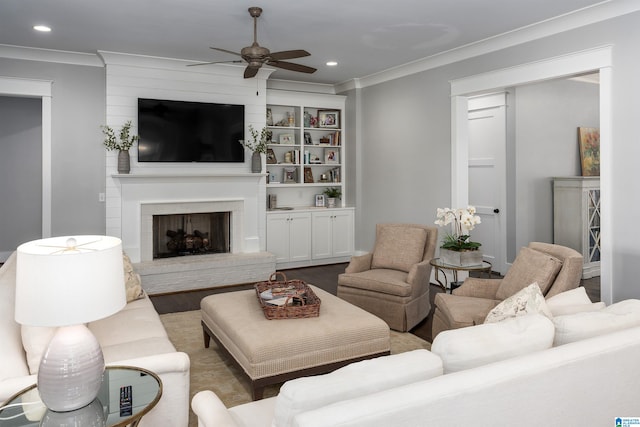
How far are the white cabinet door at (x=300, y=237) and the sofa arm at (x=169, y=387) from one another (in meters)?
4.41

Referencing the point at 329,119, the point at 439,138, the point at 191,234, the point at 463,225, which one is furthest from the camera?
the point at 329,119

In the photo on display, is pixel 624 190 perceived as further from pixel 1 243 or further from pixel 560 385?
pixel 1 243

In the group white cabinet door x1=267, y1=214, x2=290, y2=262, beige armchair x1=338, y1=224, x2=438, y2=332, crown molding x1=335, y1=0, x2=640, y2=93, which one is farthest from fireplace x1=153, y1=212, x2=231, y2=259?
crown molding x1=335, y1=0, x2=640, y2=93

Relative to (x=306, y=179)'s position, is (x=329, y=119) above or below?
above

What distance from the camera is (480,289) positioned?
3514mm

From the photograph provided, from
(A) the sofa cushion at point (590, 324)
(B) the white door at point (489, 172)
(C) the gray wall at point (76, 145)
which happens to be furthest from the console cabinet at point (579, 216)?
(C) the gray wall at point (76, 145)

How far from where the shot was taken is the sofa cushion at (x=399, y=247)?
4422mm

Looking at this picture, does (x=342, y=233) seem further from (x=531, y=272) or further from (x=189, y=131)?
(x=531, y=272)

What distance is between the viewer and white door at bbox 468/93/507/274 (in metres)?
6.18

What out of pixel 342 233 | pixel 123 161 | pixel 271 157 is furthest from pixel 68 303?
pixel 342 233

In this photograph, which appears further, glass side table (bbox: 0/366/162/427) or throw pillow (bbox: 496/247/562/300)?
throw pillow (bbox: 496/247/562/300)

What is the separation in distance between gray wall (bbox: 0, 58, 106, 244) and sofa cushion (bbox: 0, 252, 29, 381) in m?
3.29

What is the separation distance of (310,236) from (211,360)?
11.5ft

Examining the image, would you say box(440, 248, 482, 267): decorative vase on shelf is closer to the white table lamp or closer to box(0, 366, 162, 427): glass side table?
box(0, 366, 162, 427): glass side table
